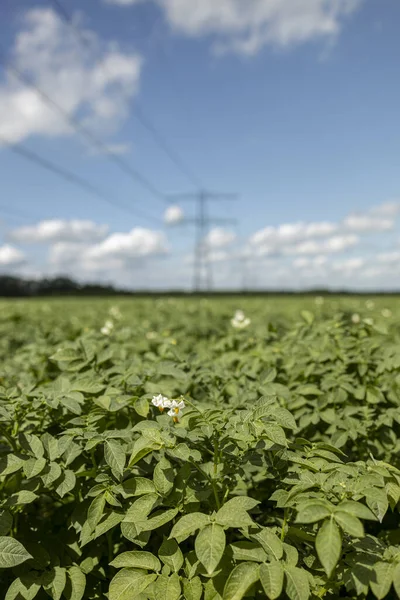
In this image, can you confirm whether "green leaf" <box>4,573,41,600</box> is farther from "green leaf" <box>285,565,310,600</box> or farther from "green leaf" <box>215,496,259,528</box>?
"green leaf" <box>285,565,310,600</box>

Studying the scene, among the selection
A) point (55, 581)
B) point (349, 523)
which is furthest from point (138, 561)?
point (349, 523)

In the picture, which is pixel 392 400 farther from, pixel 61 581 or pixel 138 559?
pixel 61 581

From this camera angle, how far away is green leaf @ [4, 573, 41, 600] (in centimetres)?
137

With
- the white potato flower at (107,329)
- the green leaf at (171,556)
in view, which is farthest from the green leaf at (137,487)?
the white potato flower at (107,329)

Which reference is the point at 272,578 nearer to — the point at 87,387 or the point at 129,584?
the point at 129,584

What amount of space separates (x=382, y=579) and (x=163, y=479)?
621mm

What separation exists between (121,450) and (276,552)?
52 cm

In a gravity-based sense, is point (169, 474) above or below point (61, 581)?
above

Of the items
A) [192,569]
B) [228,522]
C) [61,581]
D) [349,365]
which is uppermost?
[349,365]

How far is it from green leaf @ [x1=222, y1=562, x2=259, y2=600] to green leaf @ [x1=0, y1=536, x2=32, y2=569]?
0.52 m

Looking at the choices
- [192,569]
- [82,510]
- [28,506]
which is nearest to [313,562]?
[192,569]

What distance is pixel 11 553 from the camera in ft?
4.09

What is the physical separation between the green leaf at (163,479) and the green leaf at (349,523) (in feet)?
1.58

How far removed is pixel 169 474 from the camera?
55.6 inches
